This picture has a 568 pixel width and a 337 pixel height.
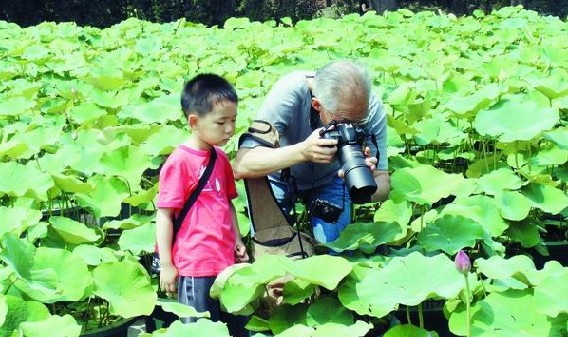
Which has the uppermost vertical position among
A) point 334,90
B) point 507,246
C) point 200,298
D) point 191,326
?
point 334,90

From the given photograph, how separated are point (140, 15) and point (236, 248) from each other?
16742 millimetres

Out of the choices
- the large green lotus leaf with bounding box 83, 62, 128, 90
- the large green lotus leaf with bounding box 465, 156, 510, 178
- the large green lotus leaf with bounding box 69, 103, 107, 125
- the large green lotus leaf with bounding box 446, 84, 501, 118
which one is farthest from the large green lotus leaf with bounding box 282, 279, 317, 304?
the large green lotus leaf with bounding box 83, 62, 128, 90

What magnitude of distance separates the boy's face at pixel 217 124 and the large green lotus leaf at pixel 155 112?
1111mm

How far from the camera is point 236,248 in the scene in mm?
2715

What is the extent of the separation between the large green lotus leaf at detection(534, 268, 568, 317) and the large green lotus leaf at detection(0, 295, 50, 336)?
1009mm

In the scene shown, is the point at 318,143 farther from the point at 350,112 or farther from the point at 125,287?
the point at 125,287

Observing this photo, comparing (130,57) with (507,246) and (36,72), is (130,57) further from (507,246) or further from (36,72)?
(507,246)

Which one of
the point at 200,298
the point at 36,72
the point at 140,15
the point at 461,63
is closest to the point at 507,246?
the point at 200,298

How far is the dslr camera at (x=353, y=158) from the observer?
2404 mm

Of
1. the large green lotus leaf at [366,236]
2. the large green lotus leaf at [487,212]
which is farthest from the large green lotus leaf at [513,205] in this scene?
the large green lotus leaf at [366,236]

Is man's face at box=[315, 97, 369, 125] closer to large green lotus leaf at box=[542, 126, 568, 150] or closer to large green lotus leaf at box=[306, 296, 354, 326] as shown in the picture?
large green lotus leaf at box=[306, 296, 354, 326]

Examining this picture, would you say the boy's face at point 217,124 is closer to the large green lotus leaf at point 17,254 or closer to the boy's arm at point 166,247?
the boy's arm at point 166,247

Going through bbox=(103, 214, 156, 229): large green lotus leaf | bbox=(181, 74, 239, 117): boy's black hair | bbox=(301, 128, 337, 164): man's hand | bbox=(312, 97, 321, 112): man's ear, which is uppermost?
bbox=(181, 74, 239, 117): boy's black hair

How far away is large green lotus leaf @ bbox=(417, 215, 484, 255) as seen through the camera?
8.16 feet
